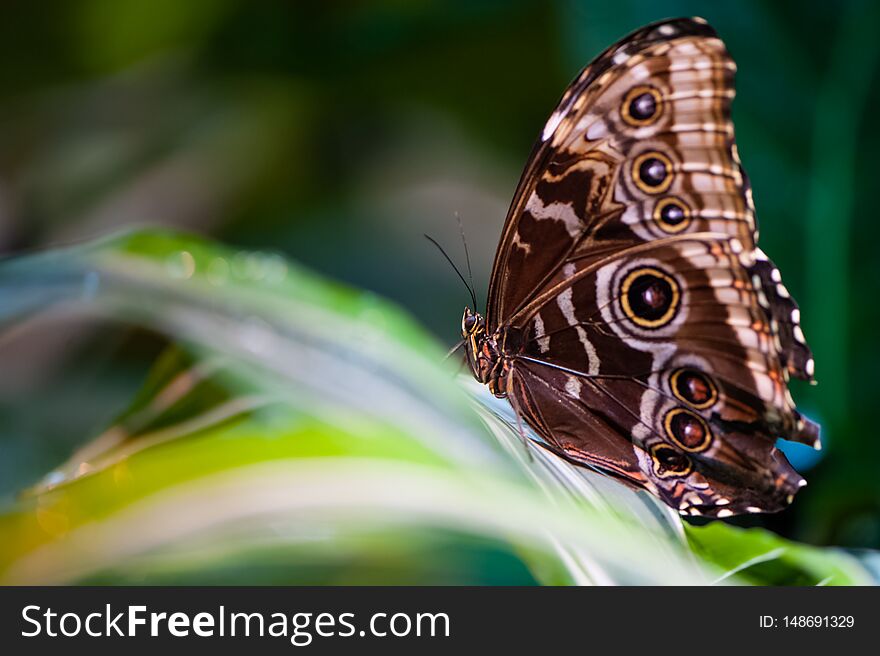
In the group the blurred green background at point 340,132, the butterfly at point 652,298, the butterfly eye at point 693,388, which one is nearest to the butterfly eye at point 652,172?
the butterfly at point 652,298

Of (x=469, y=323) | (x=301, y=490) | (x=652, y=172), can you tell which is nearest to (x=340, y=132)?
(x=469, y=323)

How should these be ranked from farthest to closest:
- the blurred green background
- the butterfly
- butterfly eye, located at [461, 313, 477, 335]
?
the blurred green background, butterfly eye, located at [461, 313, 477, 335], the butterfly

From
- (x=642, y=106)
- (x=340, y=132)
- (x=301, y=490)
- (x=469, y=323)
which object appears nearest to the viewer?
(x=301, y=490)

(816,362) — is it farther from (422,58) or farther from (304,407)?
(422,58)

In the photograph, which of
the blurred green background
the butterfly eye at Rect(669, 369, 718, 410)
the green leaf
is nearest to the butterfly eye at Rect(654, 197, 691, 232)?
the butterfly eye at Rect(669, 369, 718, 410)

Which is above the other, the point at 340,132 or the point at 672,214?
the point at 340,132

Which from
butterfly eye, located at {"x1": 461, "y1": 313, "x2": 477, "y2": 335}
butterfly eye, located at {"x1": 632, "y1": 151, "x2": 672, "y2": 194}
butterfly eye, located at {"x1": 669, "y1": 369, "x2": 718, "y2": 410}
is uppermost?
butterfly eye, located at {"x1": 632, "y1": 151, "x2": 672, "y2": 194}

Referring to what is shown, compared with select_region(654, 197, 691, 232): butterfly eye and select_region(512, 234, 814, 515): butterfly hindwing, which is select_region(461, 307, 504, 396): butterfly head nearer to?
select_region(512, 234, 814, 515): butterfly hindwing

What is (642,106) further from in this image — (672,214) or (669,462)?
(669,462)
